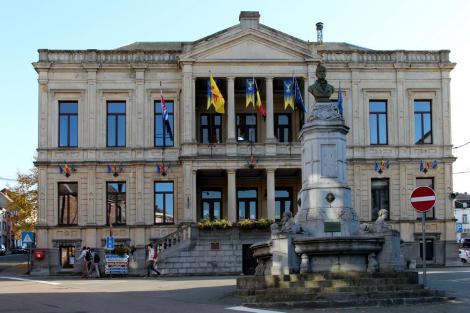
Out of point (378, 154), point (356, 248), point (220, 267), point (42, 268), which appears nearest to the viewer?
point (356, 248)

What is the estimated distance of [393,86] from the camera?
1984 inches

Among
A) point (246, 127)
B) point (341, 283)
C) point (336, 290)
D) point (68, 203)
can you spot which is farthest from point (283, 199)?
point (336, 290)

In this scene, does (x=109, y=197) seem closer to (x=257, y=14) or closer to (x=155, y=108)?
(x=155, y=108)

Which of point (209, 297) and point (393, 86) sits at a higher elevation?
point (393, 86)

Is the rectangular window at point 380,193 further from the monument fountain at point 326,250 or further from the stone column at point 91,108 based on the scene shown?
the monument fountain at point 326,250

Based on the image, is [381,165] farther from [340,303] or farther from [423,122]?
[340,303]

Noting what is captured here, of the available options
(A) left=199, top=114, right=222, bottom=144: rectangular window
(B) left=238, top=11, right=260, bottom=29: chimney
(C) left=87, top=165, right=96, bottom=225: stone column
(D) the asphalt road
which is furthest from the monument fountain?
(A) left=199, top=114, right=222, bottom=144: rectangular window

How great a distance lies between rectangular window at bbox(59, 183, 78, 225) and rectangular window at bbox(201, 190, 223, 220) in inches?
316

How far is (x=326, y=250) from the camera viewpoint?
21.1 meters

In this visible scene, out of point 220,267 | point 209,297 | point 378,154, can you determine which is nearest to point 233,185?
point 220,267

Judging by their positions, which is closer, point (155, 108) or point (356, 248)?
Answer: point (356, 248)

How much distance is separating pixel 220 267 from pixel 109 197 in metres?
9.92

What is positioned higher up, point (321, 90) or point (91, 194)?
point (321, 90)

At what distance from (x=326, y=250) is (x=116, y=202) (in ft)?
96.3
